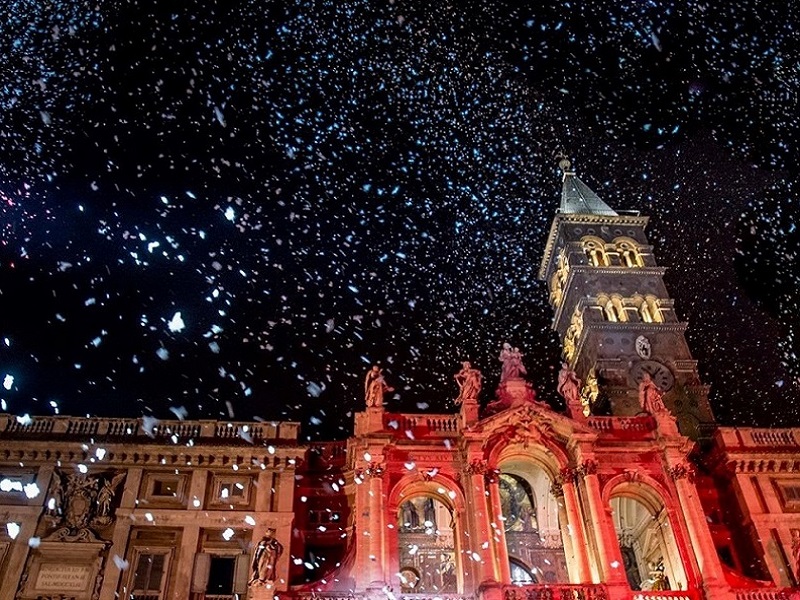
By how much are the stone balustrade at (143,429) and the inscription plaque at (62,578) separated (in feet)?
19.0

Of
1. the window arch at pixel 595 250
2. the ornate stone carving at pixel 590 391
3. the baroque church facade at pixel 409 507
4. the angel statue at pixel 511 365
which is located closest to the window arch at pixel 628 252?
the window arch at pixel 595 250

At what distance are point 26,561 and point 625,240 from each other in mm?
45740

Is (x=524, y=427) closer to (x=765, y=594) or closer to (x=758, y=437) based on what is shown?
(x=765, y=594)

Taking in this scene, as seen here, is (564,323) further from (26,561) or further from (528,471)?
(26,561)

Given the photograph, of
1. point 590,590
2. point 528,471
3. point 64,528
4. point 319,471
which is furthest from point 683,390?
point 64,528

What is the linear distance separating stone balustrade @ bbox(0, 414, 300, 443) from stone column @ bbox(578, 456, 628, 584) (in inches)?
528

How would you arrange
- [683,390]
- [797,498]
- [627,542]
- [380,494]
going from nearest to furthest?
[380,494] < [797,498] < [627,542] < [683,390]

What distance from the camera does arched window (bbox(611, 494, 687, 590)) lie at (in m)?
32.6

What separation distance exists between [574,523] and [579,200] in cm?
3649

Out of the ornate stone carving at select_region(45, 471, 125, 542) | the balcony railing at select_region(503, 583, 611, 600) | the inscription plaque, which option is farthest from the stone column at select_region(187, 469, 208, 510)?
the balcony railing at select_region(503, 583, 611, 600)

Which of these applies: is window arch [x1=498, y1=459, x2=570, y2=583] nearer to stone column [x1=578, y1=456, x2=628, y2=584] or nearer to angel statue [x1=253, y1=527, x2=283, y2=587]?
stone column [x1=578, y1=456, x2=628, y2=584]

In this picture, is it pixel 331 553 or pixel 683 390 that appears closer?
pixel 331 553

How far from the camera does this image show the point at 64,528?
30469mm

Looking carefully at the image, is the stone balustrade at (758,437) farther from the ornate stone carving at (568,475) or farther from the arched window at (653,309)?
the arched window at (653,309)
